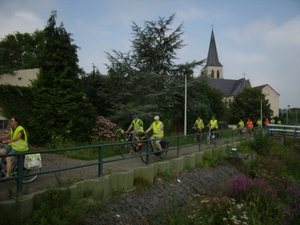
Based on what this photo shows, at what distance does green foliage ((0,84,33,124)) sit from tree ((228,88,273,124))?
4216 cm

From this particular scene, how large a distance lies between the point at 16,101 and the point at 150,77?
985 centimetres

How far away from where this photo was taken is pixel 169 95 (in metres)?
20.2

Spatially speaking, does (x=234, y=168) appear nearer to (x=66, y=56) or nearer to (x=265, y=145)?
(x=265, y=145)

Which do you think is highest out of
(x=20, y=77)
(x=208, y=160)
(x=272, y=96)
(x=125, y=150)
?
(x=272, y=96)

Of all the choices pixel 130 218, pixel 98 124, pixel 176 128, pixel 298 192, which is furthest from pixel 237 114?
pixel 130 218

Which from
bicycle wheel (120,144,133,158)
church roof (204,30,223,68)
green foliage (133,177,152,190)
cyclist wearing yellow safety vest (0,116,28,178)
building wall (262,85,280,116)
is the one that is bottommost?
green foliage (133,177,152,190)

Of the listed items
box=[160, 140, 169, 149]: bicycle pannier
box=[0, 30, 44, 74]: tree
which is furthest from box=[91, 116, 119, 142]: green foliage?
box=[0, 30, 44, 74]: tree

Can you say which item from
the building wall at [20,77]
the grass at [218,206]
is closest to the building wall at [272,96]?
the building wall at [20,77]

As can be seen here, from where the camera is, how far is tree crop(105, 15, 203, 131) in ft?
64.4

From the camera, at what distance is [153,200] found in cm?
692

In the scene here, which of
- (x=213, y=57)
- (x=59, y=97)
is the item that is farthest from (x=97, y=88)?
(x=213, y=57)

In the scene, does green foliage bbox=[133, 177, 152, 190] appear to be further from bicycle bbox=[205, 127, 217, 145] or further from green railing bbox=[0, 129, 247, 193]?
bicycle bbox=[205, 127, 217, 145]

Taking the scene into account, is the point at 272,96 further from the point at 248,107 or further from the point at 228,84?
the point at 248,107

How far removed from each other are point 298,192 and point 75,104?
10161 millimetres
